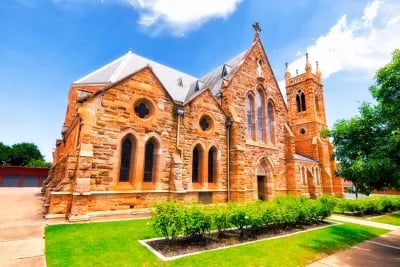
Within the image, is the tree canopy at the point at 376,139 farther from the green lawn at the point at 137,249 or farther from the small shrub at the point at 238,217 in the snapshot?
the small shrub at the point at 238,217

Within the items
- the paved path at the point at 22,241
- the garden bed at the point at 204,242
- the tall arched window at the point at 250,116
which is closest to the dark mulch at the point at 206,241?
the garden bed at the point at 204,242

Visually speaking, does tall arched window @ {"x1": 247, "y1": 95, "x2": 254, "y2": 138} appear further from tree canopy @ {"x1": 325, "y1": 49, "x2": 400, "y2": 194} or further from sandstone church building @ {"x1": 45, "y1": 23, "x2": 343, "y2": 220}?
tree canopy @ {"x1": 325, "y1": 49, "x2": 400, "y2": 194}

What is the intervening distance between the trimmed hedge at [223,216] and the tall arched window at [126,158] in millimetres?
4901

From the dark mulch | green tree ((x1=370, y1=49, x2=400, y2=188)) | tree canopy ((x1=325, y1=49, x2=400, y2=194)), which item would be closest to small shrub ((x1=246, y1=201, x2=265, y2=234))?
the dark mulch

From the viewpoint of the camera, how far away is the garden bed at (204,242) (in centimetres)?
636

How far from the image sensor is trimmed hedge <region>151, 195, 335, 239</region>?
23.1 ft

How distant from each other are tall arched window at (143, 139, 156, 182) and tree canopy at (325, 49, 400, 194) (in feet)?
32.7

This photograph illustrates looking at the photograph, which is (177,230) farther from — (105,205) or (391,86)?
(391,86)

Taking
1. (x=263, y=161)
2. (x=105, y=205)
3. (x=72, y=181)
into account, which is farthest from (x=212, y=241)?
(x=263, y=161)

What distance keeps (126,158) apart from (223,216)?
22.5 feet

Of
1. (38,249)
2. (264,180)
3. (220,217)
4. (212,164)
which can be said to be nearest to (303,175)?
(264,180)

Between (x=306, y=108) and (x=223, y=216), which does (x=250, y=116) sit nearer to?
(x=223, y=216)

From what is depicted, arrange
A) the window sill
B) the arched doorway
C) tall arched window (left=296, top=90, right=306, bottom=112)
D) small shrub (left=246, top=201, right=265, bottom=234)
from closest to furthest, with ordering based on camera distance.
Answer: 1. small shrub (left=246, top=201, right=265, bottom=234)
2. the window sill
3. the arched doorway
4. tall arched window (left=296, top=90, right=306, bottom=112)

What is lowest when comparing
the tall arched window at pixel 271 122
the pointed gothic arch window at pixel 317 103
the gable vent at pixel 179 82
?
the tall arched window at pixel 271 122
